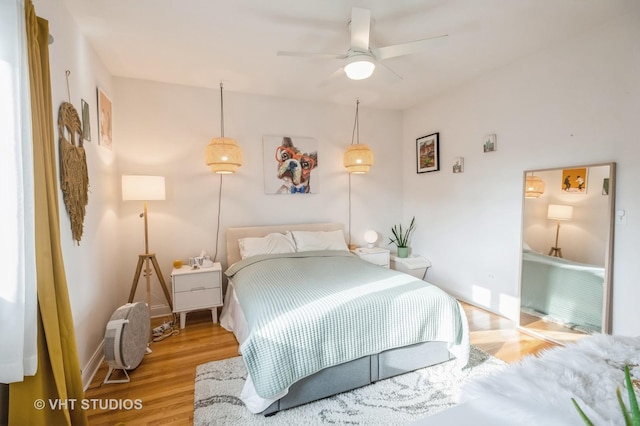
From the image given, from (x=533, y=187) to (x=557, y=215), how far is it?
0.34 meters

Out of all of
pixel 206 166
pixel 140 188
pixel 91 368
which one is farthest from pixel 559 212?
pixel 91 368

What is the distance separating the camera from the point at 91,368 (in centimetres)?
226

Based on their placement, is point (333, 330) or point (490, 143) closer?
point (333, 330)

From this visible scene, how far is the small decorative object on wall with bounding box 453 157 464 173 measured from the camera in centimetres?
368

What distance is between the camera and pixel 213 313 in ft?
10.6

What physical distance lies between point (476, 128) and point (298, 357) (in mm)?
3228

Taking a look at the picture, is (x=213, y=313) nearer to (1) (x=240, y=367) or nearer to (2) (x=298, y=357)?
(1) (x=240, y=367)

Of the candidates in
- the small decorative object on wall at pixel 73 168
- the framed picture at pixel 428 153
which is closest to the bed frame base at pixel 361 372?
the small decorative object on wall at pixel 73 168

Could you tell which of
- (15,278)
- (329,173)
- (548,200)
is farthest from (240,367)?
(548,200)

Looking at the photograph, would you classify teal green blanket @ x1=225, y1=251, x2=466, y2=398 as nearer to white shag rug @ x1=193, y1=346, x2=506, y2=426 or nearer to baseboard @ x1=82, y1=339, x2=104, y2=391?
white shag rug @ x1=193, y1=346, x2=506, y2=426

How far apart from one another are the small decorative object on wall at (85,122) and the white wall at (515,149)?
390cm

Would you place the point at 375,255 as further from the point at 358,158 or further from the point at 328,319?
the point at 328,319

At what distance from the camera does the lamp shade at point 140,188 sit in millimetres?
2756

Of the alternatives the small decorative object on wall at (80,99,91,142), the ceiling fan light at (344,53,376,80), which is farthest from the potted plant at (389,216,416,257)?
the small decorative object on wall at (80,99,91,142)
